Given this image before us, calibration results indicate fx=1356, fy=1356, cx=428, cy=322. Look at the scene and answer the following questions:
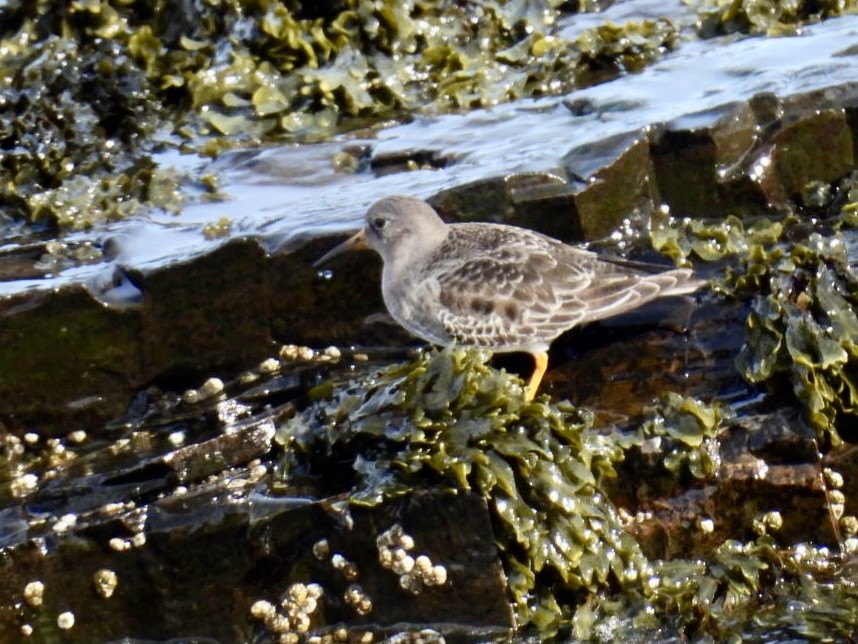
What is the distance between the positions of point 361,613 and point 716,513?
1457 millimetres

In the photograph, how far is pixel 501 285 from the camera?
19.2 ft

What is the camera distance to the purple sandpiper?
5.78m

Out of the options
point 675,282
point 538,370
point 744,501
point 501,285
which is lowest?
point 744,501

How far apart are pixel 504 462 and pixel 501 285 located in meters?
1.06

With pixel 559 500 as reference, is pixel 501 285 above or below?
above

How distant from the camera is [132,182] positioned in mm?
7559

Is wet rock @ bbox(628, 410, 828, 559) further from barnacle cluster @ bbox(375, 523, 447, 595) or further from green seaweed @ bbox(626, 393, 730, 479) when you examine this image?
barnacle cluster @ bbox(375, 523, 447, 595)

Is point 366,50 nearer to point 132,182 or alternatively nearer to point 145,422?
point 132,182

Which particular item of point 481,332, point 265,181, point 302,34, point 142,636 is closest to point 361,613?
point 142,636

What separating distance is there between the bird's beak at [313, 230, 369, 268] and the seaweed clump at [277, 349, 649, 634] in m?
0.99

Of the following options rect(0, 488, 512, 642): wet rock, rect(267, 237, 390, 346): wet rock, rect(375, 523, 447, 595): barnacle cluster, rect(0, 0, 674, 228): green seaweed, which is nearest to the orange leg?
rect(267, 237, 390, 346): wet rock

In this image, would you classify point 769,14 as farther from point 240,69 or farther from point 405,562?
point 405,562

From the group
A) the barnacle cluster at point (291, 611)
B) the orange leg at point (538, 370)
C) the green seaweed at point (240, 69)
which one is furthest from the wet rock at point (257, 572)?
the green seaweed at point (240, 69)

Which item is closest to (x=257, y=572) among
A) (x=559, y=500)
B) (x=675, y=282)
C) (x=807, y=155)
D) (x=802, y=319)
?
(x=559, y=500)
